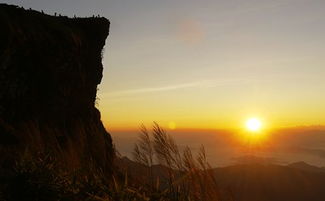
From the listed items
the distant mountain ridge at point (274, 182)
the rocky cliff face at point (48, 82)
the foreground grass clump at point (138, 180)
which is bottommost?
the distant mountain ridge at point (274, 182)

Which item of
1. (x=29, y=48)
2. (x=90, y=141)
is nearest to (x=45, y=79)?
(x=29, y=48)

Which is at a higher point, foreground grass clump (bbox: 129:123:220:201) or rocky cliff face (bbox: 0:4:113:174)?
rocky cliff face (bbox: 0:4:113:174)

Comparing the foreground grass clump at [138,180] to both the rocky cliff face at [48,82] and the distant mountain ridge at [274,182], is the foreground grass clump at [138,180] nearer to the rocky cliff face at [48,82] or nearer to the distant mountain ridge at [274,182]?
the rocky cliff face at [48,82]

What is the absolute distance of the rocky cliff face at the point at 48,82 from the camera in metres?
19.3

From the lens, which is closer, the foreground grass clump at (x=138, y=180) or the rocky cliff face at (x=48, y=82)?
the foreground grass clump at (x=138, y=180)

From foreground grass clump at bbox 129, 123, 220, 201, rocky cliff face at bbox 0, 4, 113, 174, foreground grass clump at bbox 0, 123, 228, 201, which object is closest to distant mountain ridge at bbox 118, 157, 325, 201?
rocky cliff face at bbox 0, 4, 113, 174

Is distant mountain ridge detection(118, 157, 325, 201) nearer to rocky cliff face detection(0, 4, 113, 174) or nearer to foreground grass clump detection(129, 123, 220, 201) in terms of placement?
rocky cliff face detection(0, 4, 113, 174)

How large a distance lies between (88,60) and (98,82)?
226 centimetres

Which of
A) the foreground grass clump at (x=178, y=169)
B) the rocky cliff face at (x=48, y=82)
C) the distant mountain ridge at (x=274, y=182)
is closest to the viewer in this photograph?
the foreground grass clump at (x=178, y=169)

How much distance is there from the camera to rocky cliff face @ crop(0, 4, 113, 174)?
19297 millimetres

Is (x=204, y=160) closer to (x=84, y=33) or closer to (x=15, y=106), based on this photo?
(x=15, y=106)

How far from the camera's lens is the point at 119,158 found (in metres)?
7.43

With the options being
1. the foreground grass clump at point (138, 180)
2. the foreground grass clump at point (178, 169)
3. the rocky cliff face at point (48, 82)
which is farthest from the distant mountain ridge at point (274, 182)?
the foreground grass clump at point (178, 169)

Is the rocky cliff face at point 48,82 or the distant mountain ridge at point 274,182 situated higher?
the rocky cliff face at point 48,82
